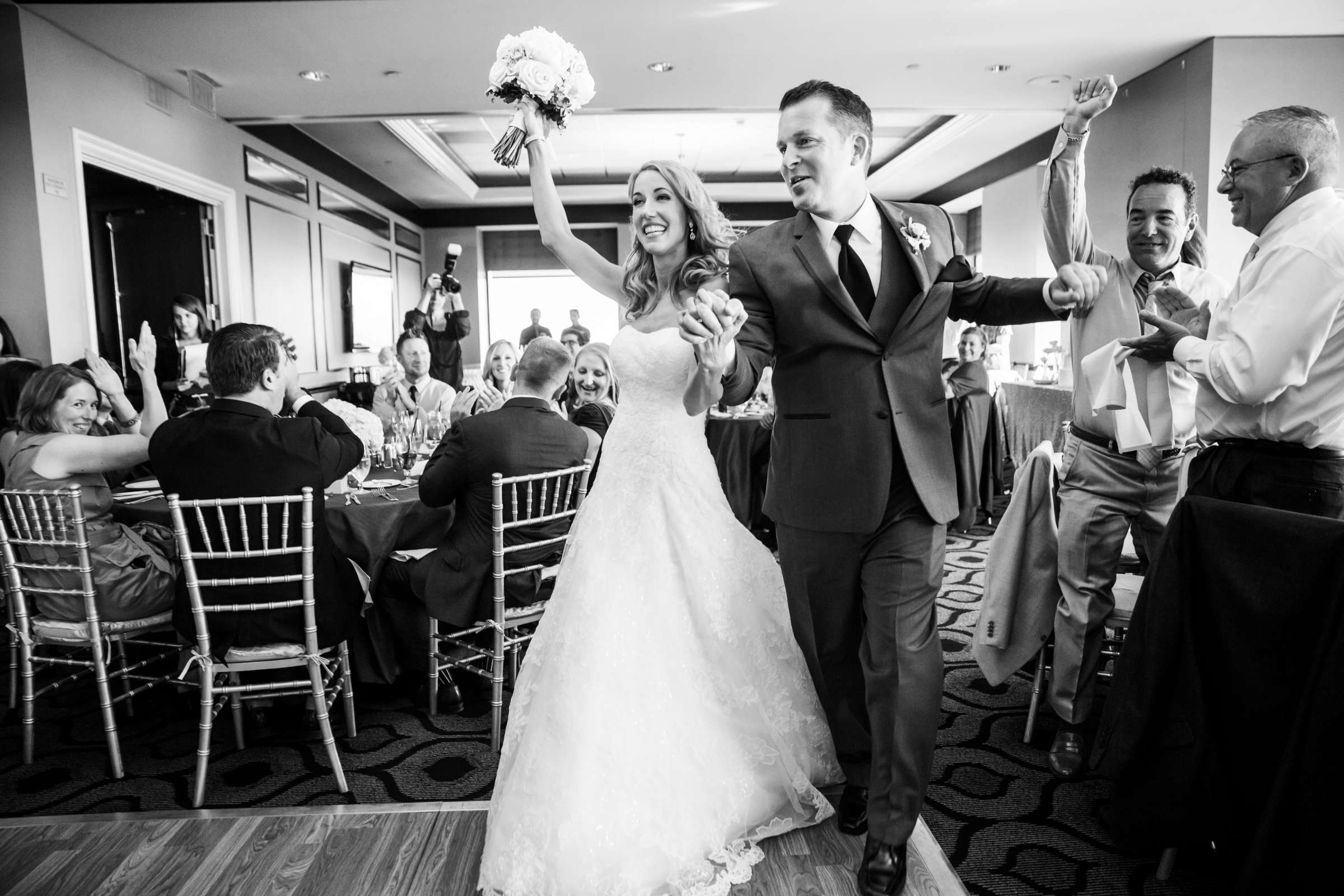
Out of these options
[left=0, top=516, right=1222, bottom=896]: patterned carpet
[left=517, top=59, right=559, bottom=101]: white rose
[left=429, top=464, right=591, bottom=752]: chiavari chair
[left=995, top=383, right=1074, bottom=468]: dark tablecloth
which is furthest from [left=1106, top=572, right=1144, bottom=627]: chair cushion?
[left=995, top=383, right=1074, bottom=468]: dark tablecloth

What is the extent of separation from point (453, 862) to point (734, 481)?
323 cm

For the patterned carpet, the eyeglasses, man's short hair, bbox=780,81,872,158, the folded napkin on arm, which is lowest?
the patterned carpet

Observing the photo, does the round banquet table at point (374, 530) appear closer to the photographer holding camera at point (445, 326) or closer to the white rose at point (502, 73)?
the white rose at point (502, 73)

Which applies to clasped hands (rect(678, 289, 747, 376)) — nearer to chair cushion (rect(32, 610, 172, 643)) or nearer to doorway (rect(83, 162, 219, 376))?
chair cushion (rect(32, 610, 172, 643))

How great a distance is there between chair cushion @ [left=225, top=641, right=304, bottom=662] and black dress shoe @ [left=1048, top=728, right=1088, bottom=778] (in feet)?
7.13

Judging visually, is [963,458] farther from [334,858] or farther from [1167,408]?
[334,858]

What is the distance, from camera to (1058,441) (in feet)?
19.5

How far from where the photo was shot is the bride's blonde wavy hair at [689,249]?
229 cm

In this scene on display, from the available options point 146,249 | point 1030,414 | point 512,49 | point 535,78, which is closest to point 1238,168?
point 535,78

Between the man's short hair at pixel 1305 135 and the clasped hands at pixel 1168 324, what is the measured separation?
1.31 feet

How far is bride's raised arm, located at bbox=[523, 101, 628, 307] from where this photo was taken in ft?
7.66

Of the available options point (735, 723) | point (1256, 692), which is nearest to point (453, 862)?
point (735, 723)

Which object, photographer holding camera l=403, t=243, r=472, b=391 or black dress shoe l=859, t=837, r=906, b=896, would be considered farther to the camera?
photographer holding camera l=403, t=243, r=472, b=391

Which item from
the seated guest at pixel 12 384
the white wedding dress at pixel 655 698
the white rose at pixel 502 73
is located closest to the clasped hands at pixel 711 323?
the white wedding dress at pixel 655 698
